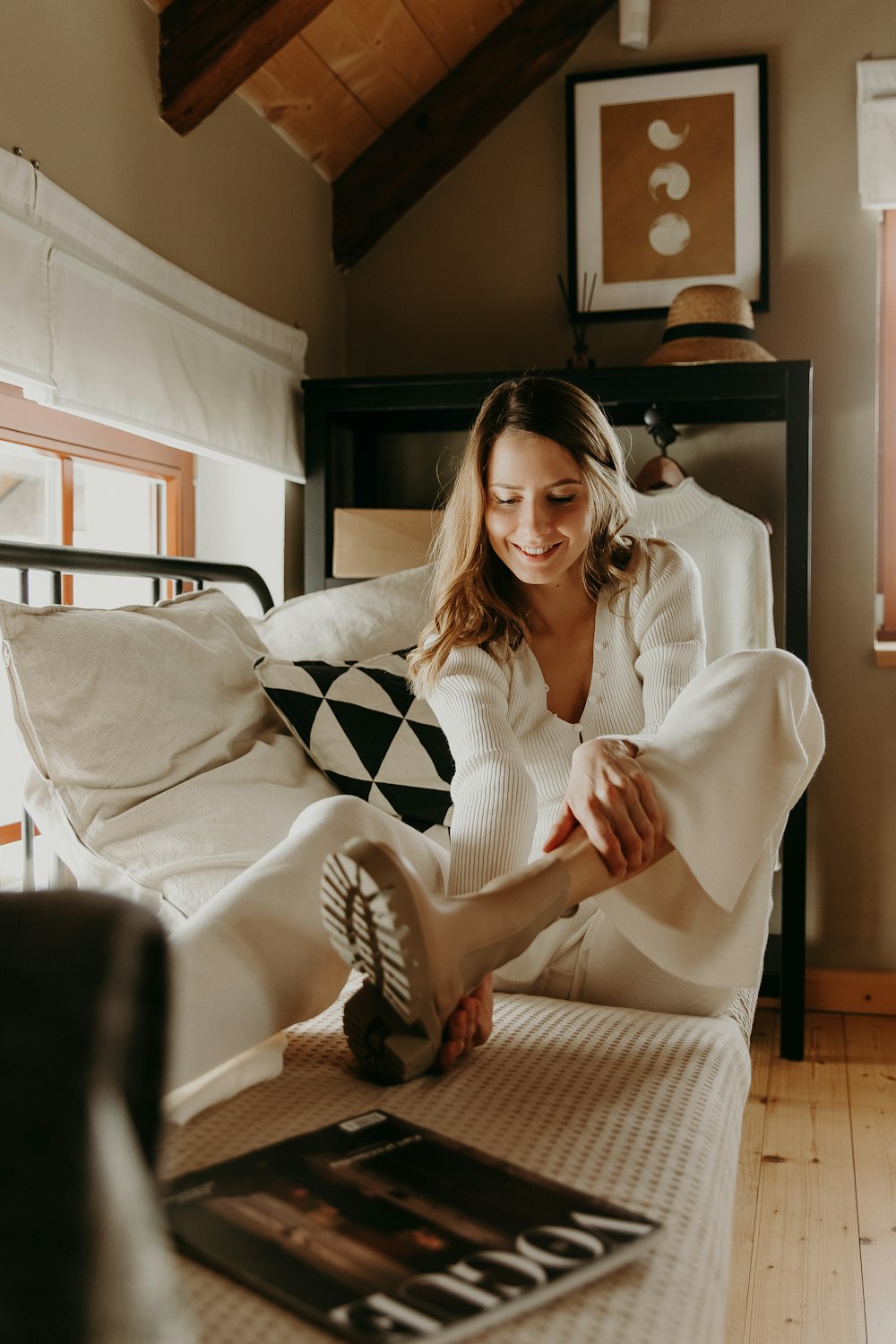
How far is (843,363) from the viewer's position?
103 inches

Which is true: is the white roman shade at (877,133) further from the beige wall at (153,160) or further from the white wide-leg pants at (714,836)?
the white wide-leg pants at (714,836)

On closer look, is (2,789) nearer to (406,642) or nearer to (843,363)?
(406,642)

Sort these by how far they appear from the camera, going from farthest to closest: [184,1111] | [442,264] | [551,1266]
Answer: [442,264]
[184,1111]
[551,1266]

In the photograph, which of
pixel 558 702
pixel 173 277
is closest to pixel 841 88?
pixel 173 277

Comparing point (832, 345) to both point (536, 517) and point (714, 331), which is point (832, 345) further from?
point (536, 517)

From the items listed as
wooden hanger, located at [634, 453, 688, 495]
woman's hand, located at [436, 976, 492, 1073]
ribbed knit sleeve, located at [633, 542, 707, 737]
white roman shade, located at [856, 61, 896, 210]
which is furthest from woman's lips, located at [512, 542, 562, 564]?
white roman shade, located at [856, 61, 896, 210]

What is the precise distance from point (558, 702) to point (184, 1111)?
34.1 inches

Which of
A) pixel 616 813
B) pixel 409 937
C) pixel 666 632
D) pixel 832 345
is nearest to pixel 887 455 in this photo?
pixel 832 345

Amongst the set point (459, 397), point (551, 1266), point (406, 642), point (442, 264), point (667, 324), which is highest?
point (442, 264)

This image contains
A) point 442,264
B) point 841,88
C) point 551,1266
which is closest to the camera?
point 551,1266

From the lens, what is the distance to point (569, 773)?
4.52 ft

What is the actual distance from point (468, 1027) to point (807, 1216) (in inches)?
41.6

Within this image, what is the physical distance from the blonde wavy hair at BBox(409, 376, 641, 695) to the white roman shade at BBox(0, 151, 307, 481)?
1.98ft

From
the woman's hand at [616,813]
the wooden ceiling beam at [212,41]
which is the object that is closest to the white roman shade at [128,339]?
the wooden ceiling beam at [212,41]
